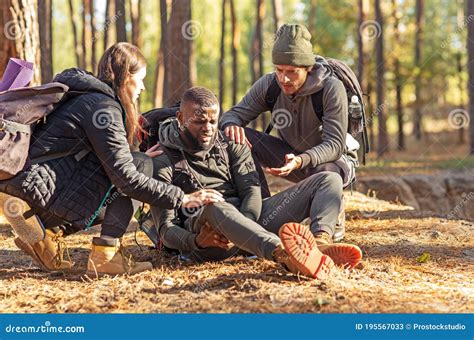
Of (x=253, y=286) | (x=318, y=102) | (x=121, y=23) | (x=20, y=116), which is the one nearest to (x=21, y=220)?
(x=20, y=116)

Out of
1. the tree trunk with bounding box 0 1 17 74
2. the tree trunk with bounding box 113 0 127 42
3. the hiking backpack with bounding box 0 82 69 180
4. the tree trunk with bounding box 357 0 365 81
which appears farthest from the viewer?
the tree trunk with bounding box 357 0 365 81

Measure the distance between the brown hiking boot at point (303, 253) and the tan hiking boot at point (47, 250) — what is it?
1.58 meters

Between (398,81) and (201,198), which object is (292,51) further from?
(398,81)

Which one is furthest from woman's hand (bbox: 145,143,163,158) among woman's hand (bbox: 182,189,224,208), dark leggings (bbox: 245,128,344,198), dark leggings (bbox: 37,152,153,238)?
dark leggings (bbox: 245,128,344,198)

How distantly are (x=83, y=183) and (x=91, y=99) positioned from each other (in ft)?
1.74

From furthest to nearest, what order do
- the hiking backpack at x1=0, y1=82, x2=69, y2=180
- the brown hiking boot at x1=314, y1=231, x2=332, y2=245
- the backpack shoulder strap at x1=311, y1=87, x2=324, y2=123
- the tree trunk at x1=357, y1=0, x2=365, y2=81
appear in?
1. the tree trunk at x1=357, y1=0, x2=365, y2=81
2. the backpack shoulder strap at x1=311, y1=87, x2=324, y2=123
3. the brown hiking boot at x1=314, y1=231, x2=332, y2=245
4. the hiking backpack at x1=0, y1=82, x2=69, y2=180

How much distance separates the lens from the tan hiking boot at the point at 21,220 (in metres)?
4.28

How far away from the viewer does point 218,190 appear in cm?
465

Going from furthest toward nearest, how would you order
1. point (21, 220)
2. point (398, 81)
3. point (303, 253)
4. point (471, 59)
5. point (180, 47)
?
point (398, 81) < point (471, 59) < point (180, 47) < point (21, 220) < point (303, 253)

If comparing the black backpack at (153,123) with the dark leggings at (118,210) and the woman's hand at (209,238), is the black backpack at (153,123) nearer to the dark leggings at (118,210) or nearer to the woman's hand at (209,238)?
the dark leggings at (118,210)

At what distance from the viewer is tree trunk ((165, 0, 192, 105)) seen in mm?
10711

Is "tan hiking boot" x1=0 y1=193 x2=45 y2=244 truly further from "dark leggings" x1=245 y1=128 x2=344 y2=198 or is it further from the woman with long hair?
"dark leggings" x1=245 y1=128 x2=344 y2=198

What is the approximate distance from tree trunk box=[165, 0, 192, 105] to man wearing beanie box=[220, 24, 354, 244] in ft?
17.0

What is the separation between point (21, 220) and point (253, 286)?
155 cm
